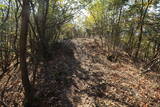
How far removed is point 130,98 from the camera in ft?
19.3

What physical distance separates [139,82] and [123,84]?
101 centimetres

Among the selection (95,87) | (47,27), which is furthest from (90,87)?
(47,27)

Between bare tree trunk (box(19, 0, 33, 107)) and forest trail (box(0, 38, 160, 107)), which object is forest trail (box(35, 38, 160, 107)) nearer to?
forest trail (box(0, 38, 160, 107))

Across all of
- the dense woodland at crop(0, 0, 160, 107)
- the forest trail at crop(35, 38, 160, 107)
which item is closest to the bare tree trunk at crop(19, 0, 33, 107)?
the dense woodland at crop(0, 0, 160, 107)

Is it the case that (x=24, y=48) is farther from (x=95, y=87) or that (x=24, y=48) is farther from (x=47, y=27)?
(x=47, y=27)

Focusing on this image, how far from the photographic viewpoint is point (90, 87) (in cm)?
661

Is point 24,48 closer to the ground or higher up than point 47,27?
closer to the ground

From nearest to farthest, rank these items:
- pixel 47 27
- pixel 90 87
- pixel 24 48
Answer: pixel 24 48, pixel 90 87, pixel 47 27

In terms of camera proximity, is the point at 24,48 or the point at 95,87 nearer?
the point at 24,48

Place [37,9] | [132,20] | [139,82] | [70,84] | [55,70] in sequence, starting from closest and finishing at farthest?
[70,84] → [139,82] → [55,70] → [37,9] → [132,20]

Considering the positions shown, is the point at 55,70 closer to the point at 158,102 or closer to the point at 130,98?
the point at 130,98

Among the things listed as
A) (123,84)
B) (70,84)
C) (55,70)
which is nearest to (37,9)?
(55,70)

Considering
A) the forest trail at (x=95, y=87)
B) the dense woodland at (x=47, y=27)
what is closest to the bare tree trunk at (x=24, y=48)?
the dense woodland at (x=47, y=27)

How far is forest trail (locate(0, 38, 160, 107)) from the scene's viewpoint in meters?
5.70
